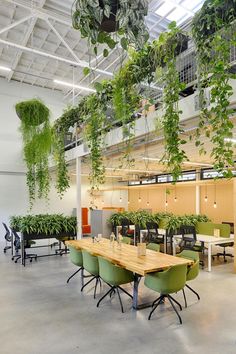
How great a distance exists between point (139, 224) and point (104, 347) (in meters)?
5.53

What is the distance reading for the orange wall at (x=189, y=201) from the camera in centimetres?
1029

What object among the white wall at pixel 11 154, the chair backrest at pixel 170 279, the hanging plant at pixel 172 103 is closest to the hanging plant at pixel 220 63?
the hanging plant at pixel 172 103

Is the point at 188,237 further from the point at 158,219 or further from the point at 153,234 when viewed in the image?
the point at 158,219

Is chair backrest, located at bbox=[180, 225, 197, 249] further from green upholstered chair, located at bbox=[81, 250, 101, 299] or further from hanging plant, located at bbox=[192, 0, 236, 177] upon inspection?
hanging plant, located at bbox=[192, 0, 236, 177]

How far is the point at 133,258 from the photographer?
4.25 m

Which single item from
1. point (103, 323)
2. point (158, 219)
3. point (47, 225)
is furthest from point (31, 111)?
point (158, 219)

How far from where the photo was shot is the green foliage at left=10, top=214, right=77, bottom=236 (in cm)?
688

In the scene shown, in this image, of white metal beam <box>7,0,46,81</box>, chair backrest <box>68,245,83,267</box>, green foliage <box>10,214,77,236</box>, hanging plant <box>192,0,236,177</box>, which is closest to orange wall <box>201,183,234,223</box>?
green foliage <box>10,214,77,236</box>

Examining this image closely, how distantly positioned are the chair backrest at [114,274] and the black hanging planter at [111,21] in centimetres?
322

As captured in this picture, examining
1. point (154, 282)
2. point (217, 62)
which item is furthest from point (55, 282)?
point (217, 62)

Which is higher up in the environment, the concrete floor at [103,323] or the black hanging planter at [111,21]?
the black hanging planter at [111,21]

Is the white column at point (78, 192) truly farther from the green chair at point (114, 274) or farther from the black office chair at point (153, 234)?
the green chair at point (114, 274)

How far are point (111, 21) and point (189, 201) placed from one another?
11.0 meters

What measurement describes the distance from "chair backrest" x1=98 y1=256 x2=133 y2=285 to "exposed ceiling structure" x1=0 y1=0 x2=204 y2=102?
3.70m
